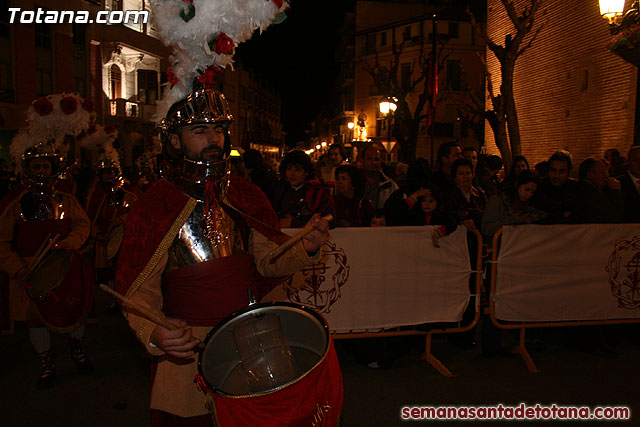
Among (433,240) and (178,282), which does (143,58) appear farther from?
(178,282)

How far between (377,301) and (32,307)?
11.1ft

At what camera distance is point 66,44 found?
2334 centimetres

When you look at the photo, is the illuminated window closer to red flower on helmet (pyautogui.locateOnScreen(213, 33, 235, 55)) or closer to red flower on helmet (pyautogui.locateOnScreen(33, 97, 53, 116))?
red flower on helmet (pyautogui.locateOnScreen(33, 97, 53, 116))

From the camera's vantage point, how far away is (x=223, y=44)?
8.65 ft

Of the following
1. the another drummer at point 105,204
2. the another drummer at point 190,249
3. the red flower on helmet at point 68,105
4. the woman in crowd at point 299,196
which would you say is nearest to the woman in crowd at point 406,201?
the woman in crowd at point 299,196

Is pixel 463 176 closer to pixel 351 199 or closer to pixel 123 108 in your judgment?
pixel 351 199

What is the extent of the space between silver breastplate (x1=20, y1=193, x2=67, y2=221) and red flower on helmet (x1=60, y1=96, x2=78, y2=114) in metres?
1.57

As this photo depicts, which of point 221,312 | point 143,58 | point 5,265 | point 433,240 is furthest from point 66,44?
point 221,312

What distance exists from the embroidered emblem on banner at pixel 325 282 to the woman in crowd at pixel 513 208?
5.71ft

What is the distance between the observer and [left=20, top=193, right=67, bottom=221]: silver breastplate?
206 inches

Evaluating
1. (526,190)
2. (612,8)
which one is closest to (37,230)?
(526,190)

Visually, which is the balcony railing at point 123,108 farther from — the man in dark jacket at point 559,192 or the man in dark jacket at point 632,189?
the man in dark jacket at point 632,189

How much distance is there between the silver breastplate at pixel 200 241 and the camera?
2666 mm

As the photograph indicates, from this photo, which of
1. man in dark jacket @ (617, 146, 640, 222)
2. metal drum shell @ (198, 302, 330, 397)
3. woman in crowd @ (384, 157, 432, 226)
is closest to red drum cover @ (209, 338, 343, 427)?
metal drum shell @ (198, 302, 330, 397)
